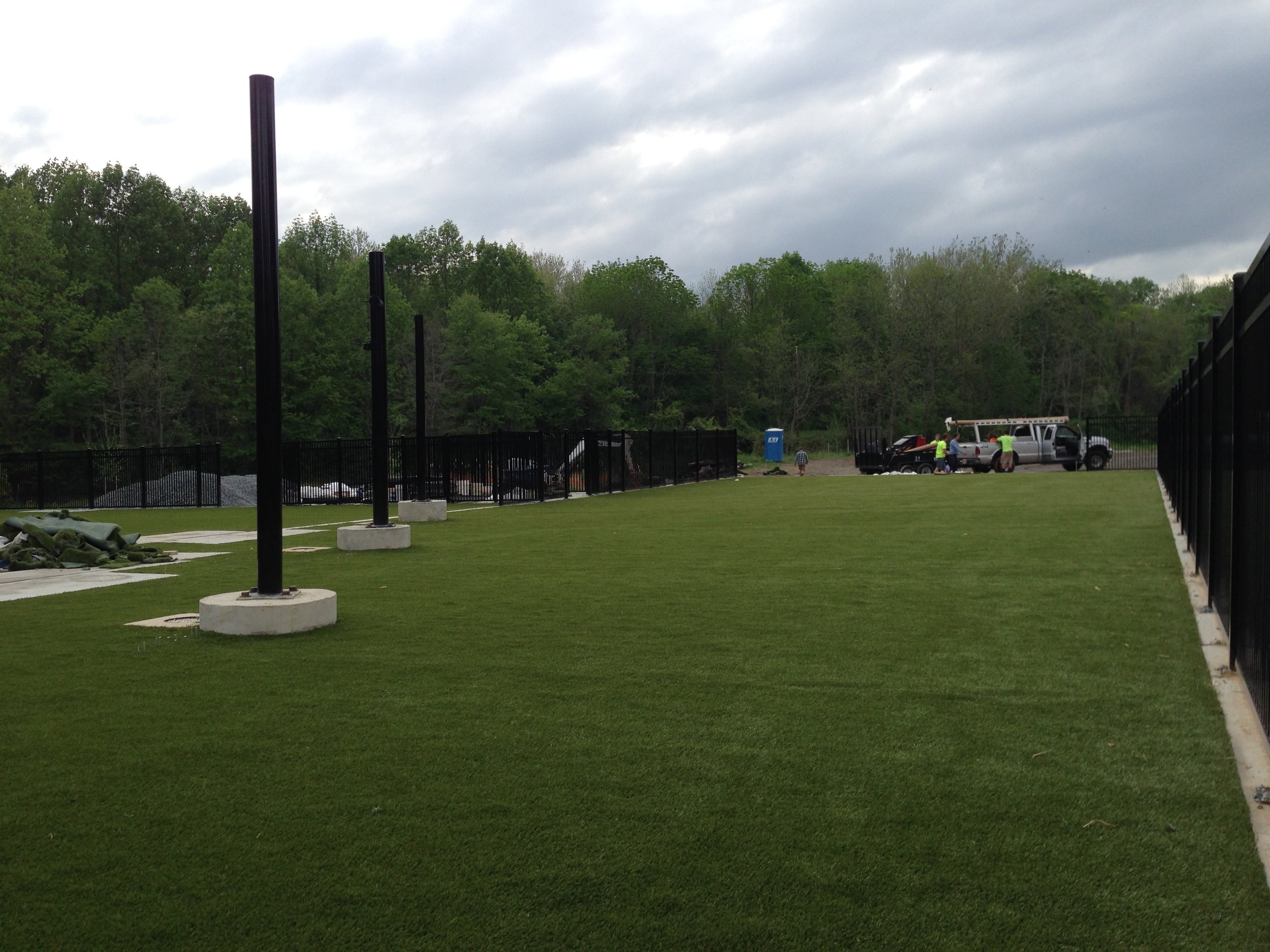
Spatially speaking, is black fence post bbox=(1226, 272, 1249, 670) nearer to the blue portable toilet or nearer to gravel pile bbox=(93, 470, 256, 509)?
gravel pile bbox=(93, 470, 256, 509)

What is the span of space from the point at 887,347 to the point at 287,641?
64544mm

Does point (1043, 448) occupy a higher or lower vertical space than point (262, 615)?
higher

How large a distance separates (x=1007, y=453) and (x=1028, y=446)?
4.74 feet

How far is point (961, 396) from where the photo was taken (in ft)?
→ 223

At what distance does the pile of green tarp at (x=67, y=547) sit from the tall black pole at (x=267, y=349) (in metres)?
5.31

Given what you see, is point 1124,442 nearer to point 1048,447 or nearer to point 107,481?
point 1048,447

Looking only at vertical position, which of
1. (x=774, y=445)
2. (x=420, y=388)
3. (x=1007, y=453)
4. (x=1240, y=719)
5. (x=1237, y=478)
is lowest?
(x=1240, y=719)

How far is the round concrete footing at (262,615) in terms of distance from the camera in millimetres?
6902

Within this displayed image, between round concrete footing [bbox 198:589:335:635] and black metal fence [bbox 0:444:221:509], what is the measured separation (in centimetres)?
2066

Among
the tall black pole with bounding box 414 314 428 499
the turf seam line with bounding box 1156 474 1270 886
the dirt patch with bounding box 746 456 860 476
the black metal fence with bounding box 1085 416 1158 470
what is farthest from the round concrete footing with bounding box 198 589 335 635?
the dirt patch with bounding box 746 456 860 476

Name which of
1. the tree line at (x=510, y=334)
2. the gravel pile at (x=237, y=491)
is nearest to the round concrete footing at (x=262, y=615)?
the gravel pile at (x=237, y=491)

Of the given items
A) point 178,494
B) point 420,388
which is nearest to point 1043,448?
point 420,388

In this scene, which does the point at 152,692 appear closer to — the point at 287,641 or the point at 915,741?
the point at 287,641

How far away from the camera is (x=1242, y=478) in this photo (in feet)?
17.1
